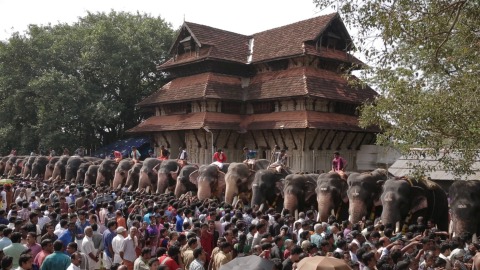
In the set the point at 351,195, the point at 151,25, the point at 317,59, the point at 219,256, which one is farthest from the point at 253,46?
the point at 219,256

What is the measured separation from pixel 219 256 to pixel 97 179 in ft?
54.1

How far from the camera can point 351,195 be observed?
555 inches

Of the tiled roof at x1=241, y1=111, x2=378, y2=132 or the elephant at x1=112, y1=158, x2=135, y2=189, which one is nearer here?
the elephant at x1=112, y1=158, x2=135, y2=189

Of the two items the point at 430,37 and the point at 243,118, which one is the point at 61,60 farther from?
the point at 430,37

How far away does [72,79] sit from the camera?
35.3m

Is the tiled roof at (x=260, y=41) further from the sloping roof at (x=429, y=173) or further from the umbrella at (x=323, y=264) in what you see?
the umbrella at (x=323, y=264)

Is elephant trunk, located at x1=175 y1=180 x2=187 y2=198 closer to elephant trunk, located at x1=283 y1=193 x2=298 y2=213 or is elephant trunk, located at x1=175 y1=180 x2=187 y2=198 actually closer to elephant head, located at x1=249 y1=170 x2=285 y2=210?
elephant head, located at x1=249 y1=170 x2=285 y2=210

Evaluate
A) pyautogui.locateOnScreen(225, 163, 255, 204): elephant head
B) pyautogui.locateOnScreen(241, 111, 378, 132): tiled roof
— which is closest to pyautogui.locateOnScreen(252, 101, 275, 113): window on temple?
pyautogui.locateOnScreen(241, 111, 378, 132): tiled roof

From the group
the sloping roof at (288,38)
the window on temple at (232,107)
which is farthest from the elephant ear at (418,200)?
the window on temple at (232,107)

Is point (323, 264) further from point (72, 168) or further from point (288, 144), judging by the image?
point (288, 144)

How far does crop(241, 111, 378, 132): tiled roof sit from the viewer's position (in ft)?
89.3

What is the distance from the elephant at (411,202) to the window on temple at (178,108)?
65.6 feet

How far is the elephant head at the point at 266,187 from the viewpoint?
16297 mm

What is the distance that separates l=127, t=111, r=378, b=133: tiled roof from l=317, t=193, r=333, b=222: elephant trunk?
12.2 metres
